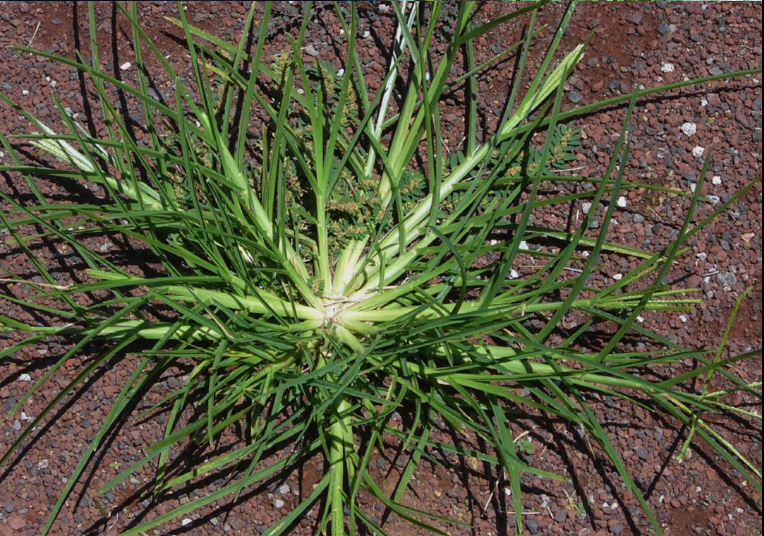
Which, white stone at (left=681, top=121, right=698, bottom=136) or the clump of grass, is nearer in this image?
the clump of grass

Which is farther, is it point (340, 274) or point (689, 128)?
point (689, 128)

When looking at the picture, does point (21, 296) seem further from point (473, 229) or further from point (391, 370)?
point (473, 229)

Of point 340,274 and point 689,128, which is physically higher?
point 689,128

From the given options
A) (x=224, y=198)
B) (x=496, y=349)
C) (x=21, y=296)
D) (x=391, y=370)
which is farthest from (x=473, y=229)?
(x=21, y=296)

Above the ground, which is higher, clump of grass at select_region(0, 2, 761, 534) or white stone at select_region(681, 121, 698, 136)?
white stone at select_region(681, 121, 698, 136)

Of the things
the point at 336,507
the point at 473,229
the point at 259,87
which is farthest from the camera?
the point at 259,87
